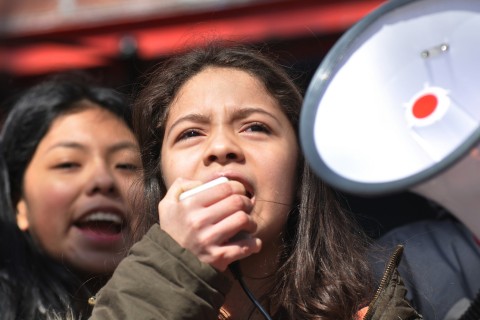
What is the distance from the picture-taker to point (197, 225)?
1449 mm

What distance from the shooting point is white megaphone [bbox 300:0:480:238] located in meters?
1.37

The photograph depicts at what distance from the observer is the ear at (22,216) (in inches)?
99.3

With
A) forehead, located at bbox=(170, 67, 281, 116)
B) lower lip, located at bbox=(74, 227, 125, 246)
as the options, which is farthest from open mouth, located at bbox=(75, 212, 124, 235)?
forehead, located at bbox=(170, 67, 281, 116)

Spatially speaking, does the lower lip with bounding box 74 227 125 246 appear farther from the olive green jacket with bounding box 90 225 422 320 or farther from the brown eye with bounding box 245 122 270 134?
the olive green jacket with bounding box 90 225 422 320

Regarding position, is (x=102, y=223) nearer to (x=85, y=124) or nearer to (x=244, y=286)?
(x=85, y=124)

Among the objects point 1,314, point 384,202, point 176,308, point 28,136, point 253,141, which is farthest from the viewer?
point 384,202

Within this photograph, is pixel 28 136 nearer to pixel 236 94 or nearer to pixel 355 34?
pixel 236 94

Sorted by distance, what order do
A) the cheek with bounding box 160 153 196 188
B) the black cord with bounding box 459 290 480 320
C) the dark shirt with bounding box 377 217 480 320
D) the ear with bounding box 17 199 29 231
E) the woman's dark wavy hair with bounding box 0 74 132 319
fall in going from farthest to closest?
the ear with bounding box 17 199 29 231
the woman's dark wavy hair with bounding box 0 74 132 319
the dark shirt with bounding box 377 217 480 320
the cheek with bounding box 160 153 196 188
the black cord with bounding box 459 290 480 320

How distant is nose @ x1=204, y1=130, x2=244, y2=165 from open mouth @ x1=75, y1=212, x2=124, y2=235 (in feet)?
2.67

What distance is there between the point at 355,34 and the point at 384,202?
1665 millimetres


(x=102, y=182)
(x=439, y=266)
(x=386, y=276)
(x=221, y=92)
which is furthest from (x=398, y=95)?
(x=102, y=182)

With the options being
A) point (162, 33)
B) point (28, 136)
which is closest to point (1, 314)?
point (28, 136)

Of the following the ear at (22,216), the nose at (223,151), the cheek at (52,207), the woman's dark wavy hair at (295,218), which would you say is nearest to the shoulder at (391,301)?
the woman's dark wavy hair at (295,218)

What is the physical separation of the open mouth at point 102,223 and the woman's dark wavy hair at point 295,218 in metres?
0.43
